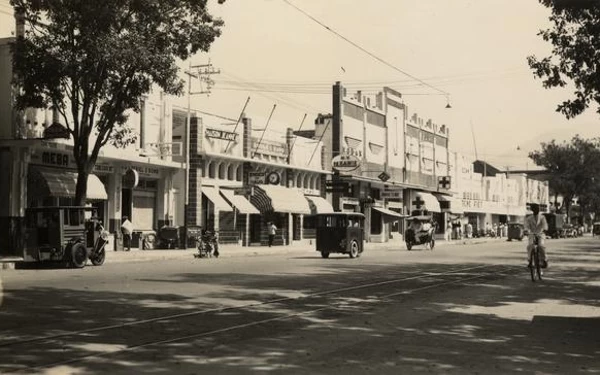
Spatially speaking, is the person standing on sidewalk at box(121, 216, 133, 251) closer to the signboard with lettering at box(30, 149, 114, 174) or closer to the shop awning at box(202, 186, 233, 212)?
the signboard with lettering at box(30, 149, 114, 174)

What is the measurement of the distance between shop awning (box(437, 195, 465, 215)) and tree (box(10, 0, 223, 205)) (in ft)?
155

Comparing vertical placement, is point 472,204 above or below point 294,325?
above

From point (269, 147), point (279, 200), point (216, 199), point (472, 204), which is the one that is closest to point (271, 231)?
point (279, 200)

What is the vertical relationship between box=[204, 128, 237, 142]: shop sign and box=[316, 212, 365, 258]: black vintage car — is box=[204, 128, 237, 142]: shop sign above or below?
above

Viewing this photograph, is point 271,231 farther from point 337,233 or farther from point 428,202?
point 428,202

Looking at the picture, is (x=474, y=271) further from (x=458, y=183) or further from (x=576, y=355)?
(x=458, y=183)

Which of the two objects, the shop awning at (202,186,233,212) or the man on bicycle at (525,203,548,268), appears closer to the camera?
the man on bicycle at (525,203,548,268)

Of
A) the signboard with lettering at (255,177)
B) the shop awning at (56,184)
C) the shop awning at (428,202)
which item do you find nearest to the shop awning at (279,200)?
the signboard with lettering at (255,177)

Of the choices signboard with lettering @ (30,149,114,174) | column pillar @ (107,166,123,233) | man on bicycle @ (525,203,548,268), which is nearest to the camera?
man on bicycle @ (525,203,548,268)

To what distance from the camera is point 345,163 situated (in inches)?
1839

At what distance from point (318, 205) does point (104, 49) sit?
84.2 feet

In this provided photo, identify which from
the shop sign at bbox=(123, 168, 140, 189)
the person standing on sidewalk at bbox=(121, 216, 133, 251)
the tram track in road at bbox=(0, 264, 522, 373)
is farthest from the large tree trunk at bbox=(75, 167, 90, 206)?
the tram track in road at bbox=(0, 264, 522, 373)

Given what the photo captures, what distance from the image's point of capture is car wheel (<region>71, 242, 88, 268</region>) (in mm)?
21358

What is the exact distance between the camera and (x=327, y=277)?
18.3 metres
